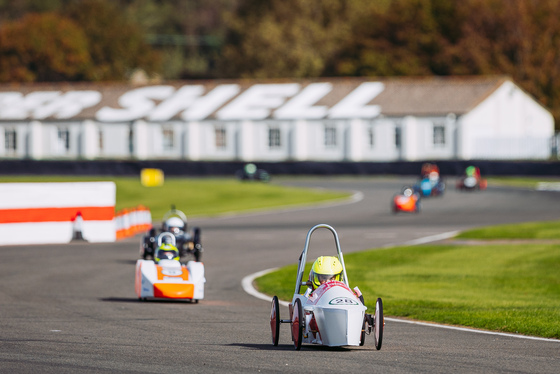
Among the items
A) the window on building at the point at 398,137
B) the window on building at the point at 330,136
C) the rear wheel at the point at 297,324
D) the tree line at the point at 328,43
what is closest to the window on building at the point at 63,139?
the window on building at the point at 330,136

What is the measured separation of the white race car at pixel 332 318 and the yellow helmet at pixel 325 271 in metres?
0.32

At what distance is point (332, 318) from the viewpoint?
10617 mm

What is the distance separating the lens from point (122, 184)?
5706cm

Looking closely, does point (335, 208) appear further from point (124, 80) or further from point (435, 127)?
point (124, 80)

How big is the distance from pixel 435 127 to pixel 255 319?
5650 cm

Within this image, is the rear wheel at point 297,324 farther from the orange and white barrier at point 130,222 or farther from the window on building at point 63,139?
the window on building at point 63,139

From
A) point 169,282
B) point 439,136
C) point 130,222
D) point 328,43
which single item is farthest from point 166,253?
point 328,43

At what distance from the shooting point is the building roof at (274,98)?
70.3 metres

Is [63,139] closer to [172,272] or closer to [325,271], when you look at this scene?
[172,272]

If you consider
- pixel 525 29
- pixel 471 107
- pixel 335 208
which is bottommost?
pixel 335 208

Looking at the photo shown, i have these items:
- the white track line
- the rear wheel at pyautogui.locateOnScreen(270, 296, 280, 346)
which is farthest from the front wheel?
the white track line

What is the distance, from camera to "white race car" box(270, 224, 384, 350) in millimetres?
10594

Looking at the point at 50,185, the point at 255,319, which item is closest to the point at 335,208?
the point at 50,185

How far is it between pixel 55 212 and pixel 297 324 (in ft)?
56.2
